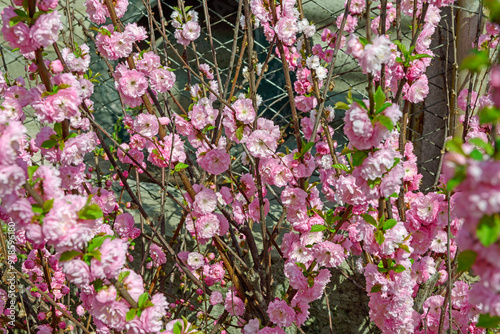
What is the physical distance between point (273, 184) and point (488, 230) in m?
0.76

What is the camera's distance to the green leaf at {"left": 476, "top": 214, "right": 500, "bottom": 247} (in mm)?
428

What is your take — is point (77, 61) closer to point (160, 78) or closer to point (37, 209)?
point (160, 78)

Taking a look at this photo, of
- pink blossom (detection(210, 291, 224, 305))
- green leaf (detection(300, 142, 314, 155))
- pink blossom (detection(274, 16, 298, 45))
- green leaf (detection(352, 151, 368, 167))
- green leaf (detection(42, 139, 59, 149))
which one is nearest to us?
green leaf (detection(352, 151, 368, 167))

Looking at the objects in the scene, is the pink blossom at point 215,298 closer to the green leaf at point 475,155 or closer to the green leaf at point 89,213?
the green leaf at point 89,213

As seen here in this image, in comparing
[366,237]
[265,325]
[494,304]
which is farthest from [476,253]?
[265,325]

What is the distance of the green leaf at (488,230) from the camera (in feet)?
1.41

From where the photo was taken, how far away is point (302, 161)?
3.77ft

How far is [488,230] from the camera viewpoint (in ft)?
1.42

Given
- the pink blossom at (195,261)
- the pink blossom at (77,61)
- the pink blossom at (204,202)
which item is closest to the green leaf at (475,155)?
the pink blossom at (204,202)

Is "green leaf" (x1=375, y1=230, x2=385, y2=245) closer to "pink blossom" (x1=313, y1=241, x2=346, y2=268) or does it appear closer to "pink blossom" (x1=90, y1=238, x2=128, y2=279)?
"pink blossom" (x1=313, y1=241, x2=346, y2=268)

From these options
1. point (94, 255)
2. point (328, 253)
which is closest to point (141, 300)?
Answer: point (94, 255)

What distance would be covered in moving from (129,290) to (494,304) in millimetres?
648

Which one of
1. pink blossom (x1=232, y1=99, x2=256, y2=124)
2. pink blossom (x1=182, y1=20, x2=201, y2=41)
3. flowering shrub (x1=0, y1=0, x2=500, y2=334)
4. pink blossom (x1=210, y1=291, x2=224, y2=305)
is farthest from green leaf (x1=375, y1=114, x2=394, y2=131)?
pink blossom (x1=210, y1=291, x2=224, y2=305)

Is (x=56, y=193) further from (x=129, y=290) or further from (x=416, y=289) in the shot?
(x=416, y=289)
